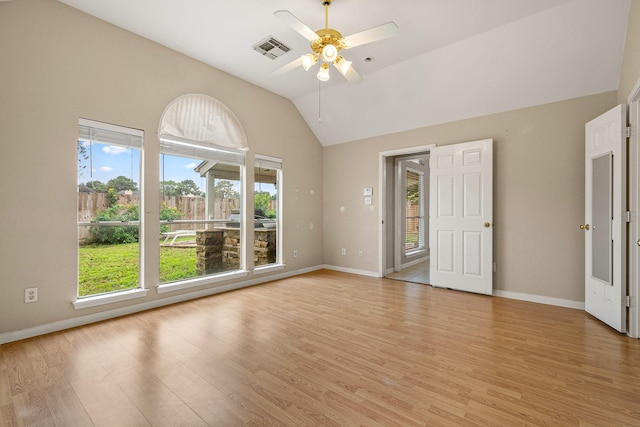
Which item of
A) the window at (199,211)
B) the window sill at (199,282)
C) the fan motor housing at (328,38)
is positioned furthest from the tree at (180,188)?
the fan motor housing at (328,38)

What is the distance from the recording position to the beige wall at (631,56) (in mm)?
2554

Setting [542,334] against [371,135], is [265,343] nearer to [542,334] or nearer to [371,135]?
[542,334]

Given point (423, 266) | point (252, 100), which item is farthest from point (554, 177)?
point (252, 100)

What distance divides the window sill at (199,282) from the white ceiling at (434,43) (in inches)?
122

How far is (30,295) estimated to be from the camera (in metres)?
2.73

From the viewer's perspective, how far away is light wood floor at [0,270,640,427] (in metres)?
1.68

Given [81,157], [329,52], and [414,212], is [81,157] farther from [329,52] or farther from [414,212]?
[414,212]

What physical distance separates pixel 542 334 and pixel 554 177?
2080 millimetres

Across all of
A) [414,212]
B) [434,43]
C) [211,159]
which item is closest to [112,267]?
[211,159]

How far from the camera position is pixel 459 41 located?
137 inches

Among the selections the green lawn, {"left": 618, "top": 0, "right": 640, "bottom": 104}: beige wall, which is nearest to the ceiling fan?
{"left": 618, "top": 0, "right": 640, "bottom": 104}: beige wall

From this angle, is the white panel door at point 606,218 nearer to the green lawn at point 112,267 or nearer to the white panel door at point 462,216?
the white panel door at point 462,216

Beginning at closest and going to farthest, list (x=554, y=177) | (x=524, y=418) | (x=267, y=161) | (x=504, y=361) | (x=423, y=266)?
(x=524, y=418) < (x=504, y=361) < (x=554, y=177) < (x=267, y=161) < (x=423, y=266)

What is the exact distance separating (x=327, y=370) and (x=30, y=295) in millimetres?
2938
